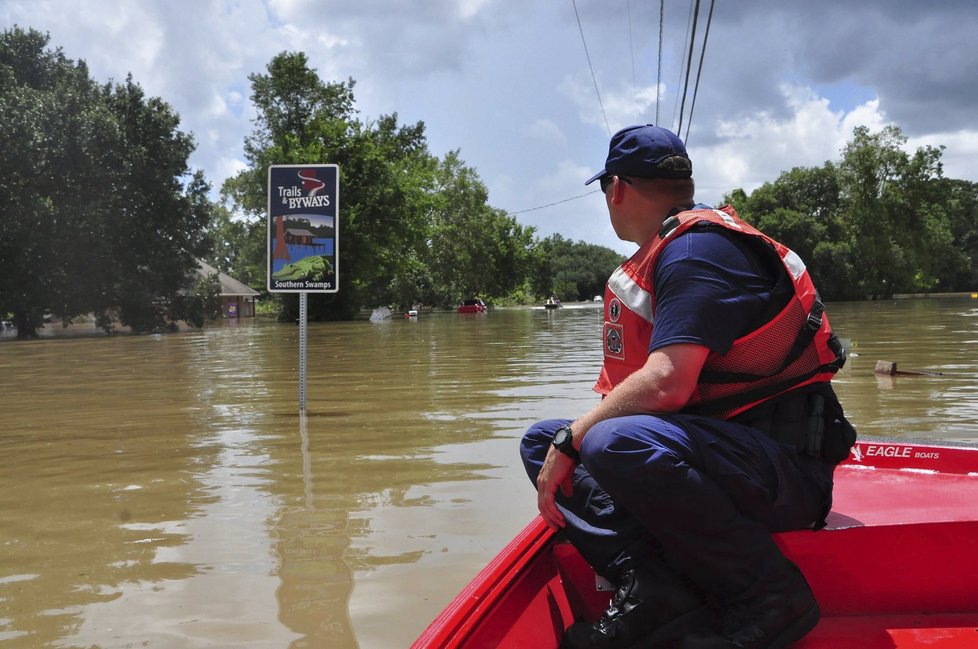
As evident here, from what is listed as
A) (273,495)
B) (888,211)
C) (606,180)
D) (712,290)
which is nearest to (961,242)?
(888,211)

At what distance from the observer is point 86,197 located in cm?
4272

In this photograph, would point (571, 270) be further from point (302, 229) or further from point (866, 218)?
point (302, 229)

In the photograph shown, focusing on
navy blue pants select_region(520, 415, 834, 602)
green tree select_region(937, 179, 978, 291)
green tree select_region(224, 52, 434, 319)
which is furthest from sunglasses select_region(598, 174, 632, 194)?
green tree select_region(937, 179, 978, 291)

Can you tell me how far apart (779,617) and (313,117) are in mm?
59567

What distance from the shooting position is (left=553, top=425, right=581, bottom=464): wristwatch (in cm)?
242

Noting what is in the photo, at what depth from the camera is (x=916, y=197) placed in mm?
92875

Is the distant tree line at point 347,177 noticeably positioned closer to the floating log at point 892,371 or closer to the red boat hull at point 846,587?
the floating log at point 892,371

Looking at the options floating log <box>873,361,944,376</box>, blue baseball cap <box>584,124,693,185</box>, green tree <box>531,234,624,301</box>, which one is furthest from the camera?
green tree <box>531,234,624,301</box>

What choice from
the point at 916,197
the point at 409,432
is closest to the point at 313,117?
the point at 409,432

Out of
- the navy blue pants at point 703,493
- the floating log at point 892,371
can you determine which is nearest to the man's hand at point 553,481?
the navy blue pants at point 703,493

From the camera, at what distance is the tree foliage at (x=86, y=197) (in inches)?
1578

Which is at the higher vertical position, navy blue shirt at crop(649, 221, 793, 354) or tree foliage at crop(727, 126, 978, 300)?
tree foliage at crop(727, 126, 978, 300)

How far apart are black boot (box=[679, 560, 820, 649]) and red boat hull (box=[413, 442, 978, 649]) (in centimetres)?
8

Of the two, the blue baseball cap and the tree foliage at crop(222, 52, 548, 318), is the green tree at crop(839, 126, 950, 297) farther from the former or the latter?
the blue baseball cap
